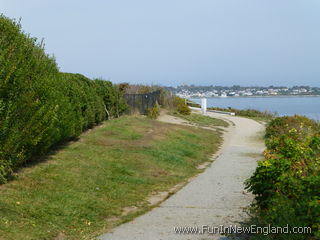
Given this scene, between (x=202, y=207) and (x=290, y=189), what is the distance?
9.79 feet

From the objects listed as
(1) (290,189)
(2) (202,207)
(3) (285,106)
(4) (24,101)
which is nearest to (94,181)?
(4) (24,101)

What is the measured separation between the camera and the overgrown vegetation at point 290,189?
562cm

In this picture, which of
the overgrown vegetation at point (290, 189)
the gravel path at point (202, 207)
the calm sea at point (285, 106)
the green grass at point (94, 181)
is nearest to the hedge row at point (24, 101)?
the green grass at point (94, 181)

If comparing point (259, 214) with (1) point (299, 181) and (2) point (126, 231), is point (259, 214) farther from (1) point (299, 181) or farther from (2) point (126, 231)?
(2) point (126, 231)

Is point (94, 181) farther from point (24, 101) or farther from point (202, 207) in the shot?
point (202, 207)

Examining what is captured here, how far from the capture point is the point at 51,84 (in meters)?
11.4

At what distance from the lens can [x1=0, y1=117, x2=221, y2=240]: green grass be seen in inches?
289

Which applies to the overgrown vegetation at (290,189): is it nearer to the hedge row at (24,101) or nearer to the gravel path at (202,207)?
the gravel path at (202,207)

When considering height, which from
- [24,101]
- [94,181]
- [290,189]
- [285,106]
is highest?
[24,101]

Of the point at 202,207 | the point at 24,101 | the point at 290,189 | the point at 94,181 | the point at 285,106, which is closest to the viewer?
the point at 290,189

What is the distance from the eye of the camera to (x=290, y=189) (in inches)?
249

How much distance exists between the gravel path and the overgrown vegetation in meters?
0.84

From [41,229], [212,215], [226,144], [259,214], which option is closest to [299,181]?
[259,214]

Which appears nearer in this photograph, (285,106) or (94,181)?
(94,181)
